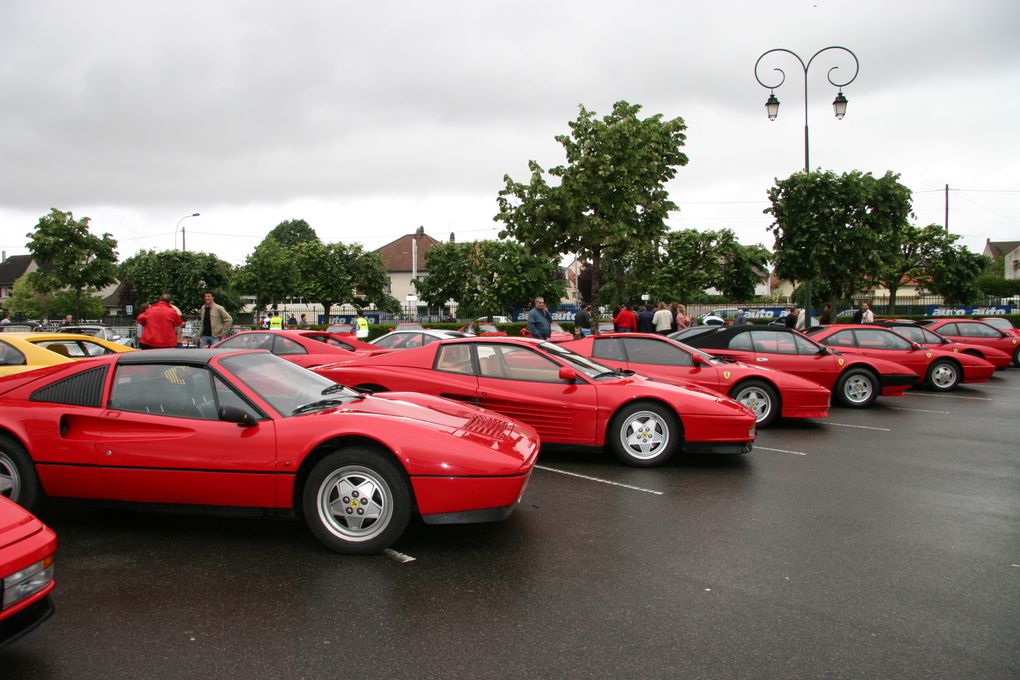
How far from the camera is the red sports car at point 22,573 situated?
2482 mm

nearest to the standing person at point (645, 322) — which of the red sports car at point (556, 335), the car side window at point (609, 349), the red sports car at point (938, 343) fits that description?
the red sports car at point (556, 335)

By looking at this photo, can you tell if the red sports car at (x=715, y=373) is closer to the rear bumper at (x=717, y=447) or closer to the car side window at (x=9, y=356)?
the rear bumper at (x=717, y=447)

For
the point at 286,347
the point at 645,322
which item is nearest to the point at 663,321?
the point at 645,322

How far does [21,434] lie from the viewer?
4.32 m

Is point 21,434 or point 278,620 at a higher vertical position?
point 21,434

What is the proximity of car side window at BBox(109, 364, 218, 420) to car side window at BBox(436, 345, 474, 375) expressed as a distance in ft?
9.58

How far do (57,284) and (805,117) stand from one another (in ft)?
107

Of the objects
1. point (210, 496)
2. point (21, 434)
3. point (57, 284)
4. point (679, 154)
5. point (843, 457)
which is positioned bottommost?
point (843, 457)

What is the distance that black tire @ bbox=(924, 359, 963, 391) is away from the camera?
524 inches

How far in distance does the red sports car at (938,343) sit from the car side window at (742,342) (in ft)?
15.2

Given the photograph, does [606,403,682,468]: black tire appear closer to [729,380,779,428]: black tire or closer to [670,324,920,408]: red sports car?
[729,380,779,428]: black tire

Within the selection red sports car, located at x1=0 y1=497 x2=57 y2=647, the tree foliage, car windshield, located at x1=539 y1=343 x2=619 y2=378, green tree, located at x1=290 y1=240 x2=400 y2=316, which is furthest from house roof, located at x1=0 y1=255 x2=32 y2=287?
red sports car, located at x1=0 y1=497 x2=57 y2=647

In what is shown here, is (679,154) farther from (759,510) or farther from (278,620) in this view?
(278,620)

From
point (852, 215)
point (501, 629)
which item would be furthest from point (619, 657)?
point (852, 215)
